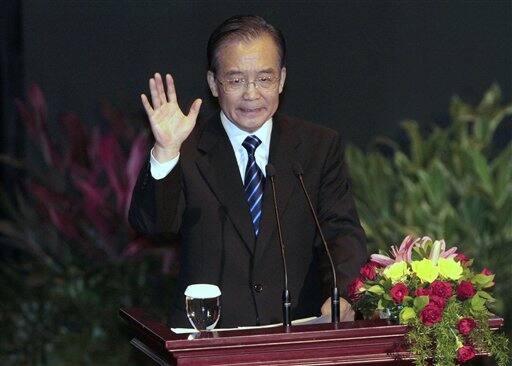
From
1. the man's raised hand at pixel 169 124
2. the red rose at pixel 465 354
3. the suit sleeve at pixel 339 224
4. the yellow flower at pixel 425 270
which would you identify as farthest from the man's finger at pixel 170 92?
the red rose at pixel 465 354

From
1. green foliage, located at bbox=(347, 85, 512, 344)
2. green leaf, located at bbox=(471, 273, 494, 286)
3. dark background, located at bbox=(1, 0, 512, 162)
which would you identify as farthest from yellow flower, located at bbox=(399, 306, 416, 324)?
dark background, located at bbox=(1, 0, 512, 162)

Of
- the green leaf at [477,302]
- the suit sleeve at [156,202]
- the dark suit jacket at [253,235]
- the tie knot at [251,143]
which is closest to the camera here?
the green leaf at [477,302]

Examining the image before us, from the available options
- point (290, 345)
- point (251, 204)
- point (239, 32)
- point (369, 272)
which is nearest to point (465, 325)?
point (369, 272)

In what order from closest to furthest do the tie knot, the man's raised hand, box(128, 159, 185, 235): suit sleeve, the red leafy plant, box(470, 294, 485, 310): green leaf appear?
box(470, 294, 485, 310): green leaf < the man's raised hand < box(128, 159, 185, 235): suit sleeve < the tie knot < the red leafy plant

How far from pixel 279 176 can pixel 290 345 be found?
2.88ft

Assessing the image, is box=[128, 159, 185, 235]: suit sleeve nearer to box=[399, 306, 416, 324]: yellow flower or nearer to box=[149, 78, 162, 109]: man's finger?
box=[149, 78, 162, 109]: man's finger

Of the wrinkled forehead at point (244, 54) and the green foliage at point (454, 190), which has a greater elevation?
the green foliage at point (454, 190)

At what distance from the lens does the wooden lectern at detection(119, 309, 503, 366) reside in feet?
10.7

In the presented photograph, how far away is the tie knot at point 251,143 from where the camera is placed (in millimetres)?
4145

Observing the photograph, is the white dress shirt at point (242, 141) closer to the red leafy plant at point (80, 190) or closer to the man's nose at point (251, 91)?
the man's nose at point (251, 91)

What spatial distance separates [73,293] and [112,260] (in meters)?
0.28

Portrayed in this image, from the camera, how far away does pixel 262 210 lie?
405 centimetres

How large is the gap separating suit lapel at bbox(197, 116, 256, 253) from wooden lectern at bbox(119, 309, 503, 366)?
63 centimetres

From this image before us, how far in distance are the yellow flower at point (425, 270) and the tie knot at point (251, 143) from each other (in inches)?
30.5
